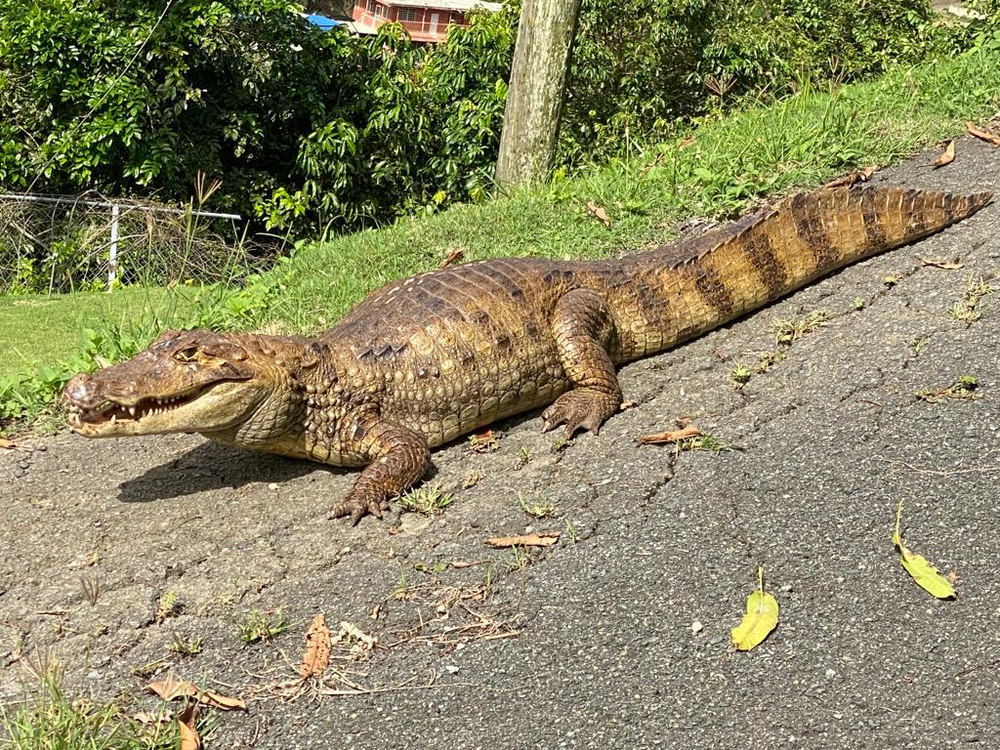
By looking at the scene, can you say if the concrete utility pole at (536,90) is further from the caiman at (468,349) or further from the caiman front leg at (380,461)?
the caiman front leg at (380,461)

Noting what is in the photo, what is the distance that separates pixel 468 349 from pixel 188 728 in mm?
2197

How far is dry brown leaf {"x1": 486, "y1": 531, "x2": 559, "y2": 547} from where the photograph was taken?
12.4 ft

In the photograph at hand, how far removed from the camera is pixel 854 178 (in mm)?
6449

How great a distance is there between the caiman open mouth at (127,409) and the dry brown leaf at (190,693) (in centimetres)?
129

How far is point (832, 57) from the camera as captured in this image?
11555 mm

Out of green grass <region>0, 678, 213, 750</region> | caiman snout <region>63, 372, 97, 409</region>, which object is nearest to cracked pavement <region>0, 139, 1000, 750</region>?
green grass <region>0, 678, 213, 750</region>

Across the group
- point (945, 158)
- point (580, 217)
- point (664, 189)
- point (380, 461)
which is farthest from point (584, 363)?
point (945, 158)

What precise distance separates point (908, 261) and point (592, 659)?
3.23m

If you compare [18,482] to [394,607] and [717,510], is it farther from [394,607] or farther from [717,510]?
[717,510]

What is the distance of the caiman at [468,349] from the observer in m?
4.27

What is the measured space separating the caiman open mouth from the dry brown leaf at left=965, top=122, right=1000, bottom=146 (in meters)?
5.13

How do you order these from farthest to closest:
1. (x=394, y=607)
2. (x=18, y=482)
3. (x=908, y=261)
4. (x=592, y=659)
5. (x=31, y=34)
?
(x=31, y=34)
(x=908, y=261)
(x=18, y=482)
(x=394, y=607)
(x=592, y=659)

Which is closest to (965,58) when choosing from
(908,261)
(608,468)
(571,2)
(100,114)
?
(571,2)

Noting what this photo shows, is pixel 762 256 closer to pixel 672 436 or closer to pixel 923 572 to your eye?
pixel 672 436
